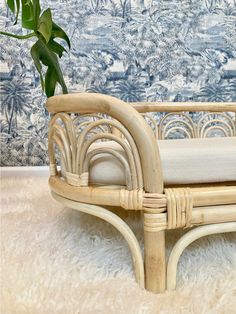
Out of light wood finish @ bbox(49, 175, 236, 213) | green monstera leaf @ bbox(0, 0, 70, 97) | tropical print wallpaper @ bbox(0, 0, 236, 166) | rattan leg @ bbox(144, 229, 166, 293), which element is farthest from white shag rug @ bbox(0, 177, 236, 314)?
tropical print wallpaper @ bbox(0, 0, 236, 166)

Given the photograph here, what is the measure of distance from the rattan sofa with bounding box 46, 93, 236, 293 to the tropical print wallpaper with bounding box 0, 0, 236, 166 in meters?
1.07

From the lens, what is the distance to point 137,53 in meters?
1.76

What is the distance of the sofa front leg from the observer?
2.19 feet

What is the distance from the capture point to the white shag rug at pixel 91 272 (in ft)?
2.17

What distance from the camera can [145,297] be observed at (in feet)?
2.23

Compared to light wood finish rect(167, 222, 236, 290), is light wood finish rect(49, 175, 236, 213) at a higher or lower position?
higher

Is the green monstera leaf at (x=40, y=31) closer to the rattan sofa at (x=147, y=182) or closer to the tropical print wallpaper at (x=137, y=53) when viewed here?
the rattan sofa at (x=147, y=182)

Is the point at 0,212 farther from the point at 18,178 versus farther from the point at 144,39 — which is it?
the point at 144,39

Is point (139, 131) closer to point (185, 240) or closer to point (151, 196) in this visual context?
point (151, 196)

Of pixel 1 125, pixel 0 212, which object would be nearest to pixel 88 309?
pixel 0 212

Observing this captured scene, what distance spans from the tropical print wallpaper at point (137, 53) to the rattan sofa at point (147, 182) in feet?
3.50

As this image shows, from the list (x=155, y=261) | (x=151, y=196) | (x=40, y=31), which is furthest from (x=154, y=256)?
(x=40, y=31)

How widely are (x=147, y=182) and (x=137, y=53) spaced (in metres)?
1.28

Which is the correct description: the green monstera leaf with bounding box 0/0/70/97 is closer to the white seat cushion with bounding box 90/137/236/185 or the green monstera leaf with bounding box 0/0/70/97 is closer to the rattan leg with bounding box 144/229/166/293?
the white seat cushion with bounding box 90/137/236/185
